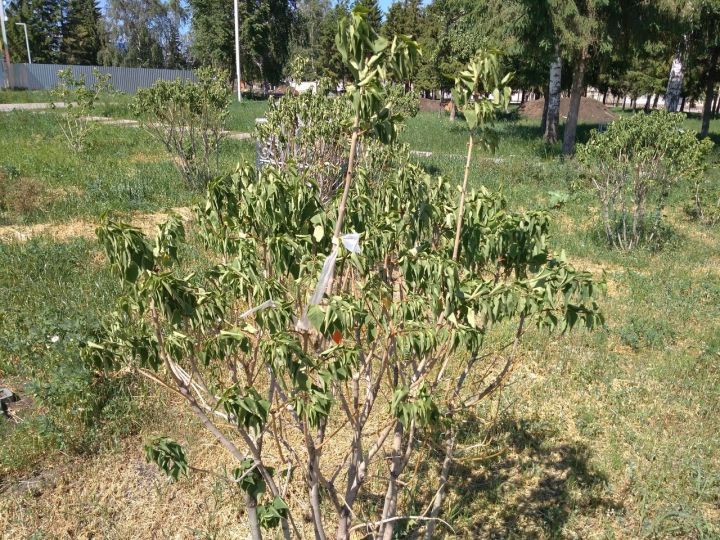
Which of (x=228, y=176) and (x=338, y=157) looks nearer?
(x=228, y=176)

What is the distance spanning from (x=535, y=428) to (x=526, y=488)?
1.91 feet

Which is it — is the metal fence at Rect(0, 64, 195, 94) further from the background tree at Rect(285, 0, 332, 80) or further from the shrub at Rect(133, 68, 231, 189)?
the shrub at Rect(133, 68, 231, 189)

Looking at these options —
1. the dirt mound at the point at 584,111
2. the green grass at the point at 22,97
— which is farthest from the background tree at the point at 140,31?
the dirt mound at the point at 584,111

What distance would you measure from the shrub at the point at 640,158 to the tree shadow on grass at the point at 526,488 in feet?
16.0

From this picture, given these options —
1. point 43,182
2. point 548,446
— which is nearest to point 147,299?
point 548,446

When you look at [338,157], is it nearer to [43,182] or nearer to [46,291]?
[46,291]

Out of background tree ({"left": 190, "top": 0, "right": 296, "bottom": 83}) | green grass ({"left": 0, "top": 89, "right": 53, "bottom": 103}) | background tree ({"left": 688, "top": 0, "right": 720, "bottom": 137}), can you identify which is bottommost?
green grass ({"left": 0, "top": 89, "right": 53, "bottom": 103})

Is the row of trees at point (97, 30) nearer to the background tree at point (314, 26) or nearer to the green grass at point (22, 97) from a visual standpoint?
the background tree at point (314, 26)

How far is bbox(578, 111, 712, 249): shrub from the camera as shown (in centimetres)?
712

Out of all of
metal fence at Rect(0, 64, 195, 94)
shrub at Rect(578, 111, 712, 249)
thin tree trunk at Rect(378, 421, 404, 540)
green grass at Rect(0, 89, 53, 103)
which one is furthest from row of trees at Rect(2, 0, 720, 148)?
green grass at Rect(0, 89, 53, 103)

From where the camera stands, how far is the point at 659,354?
4.70 m

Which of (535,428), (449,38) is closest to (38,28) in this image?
(449,38)

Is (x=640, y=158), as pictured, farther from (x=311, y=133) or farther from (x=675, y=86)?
(x=675, y=86)

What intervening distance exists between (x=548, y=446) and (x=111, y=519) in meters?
2.57
